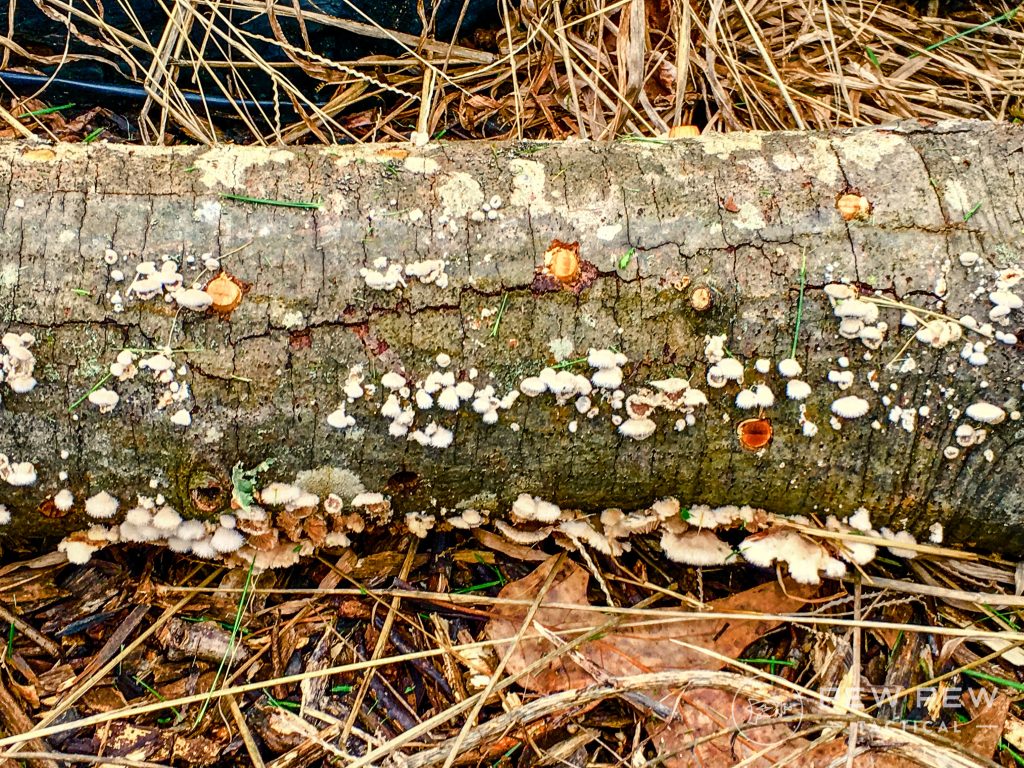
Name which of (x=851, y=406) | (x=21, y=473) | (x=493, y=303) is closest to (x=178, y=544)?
(x=21, y=473)

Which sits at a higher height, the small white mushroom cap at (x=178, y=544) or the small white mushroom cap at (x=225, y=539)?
the small white mushroom cap at (x=225, y=539)

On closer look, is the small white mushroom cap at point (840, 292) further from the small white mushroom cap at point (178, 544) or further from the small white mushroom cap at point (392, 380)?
the small white mushroom cap at point (178, 544)

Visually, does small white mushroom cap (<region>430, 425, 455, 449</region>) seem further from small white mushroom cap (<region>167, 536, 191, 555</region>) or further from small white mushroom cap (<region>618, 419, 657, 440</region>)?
small white mushroom cap (<region>167, 536, 191, 555</region>)

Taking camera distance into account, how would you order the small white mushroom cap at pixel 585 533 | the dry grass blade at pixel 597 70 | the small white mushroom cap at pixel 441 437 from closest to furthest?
the small white mushroom cap at pixel 441 437, the small white mushroom cap at pixel 585 533, the dry grass blade at pixel 597 70

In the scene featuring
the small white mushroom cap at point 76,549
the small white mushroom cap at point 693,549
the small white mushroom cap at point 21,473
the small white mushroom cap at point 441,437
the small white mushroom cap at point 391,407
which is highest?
the small white mushroom cap at point 391,407

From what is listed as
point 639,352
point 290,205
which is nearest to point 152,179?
point 290,205

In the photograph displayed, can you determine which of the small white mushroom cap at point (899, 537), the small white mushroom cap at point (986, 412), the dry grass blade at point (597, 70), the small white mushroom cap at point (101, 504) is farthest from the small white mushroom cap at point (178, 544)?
the small white mushroom cap at point (986, 412)

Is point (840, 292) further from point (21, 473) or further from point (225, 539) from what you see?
point (21, 473)

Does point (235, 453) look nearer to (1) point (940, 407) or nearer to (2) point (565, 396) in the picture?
(2) point (565, 396)
